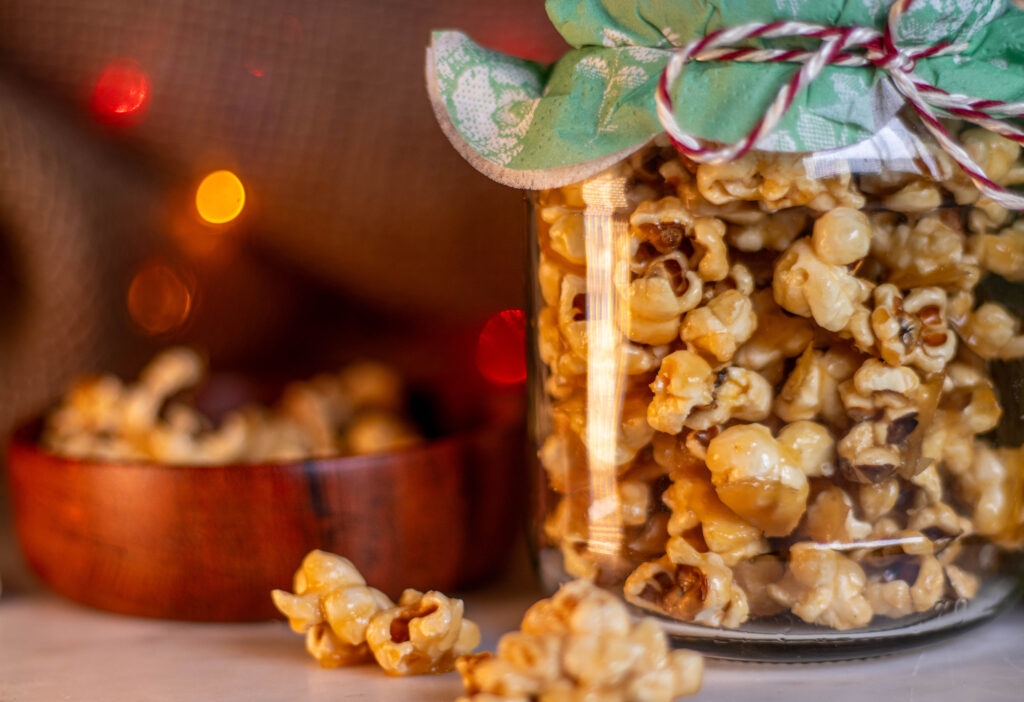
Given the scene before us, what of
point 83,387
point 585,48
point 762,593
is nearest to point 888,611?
point 762,593

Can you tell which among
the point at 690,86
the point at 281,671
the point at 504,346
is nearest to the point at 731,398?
the point at 690,86

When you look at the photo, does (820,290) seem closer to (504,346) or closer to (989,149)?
(989,149)

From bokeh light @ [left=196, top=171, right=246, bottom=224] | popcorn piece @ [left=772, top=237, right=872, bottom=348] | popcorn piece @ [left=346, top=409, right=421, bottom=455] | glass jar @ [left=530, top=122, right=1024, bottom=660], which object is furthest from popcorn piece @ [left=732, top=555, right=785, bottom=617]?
bokeh light @ [left=196, top=171, right=246, bottom=224]

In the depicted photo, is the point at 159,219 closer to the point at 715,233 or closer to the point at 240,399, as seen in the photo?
the point at 240,399

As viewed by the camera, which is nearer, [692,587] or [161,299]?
[692,587]

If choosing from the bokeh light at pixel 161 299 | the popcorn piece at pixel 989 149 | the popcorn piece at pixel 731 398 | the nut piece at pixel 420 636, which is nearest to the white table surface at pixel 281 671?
→ the nut piece at pixel 420 636
